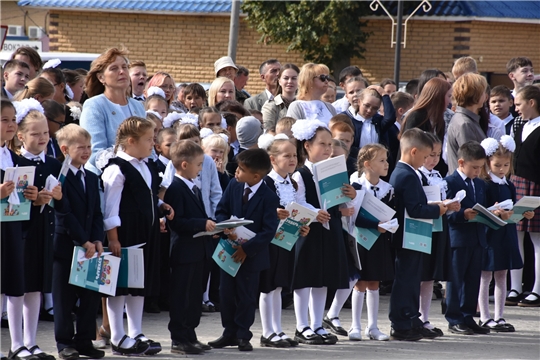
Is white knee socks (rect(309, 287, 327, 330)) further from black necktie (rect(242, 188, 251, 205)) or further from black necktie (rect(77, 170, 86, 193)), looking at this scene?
black necktie (rect(77, 170, 86, 193))

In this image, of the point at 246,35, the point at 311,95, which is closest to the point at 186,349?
the point at 311,95

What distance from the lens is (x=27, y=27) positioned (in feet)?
121

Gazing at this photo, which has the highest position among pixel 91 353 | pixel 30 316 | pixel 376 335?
pixel 30 316

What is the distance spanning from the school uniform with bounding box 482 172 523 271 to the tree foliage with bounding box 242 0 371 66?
16170 millimetres

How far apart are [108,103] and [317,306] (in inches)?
86.9

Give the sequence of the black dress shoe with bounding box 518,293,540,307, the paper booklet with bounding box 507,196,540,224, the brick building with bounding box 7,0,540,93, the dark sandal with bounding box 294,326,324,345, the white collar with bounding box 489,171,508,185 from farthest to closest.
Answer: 1. the brick building with bounding box 7,0,540,93
2. the black dress shoe with bounding box 518,293,540,307
3. the white collar with bounding box 489,171,508,185
4. the paper booklet with bounding box 507,196,540,224
5. the dark sandal with bounding box 294,326,324,345

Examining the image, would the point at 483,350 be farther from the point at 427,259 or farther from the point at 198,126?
the point at 198,126

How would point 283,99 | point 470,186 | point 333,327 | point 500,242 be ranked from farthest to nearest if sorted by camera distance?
1. point 283,99
2. point 500,242
3. point 470,186
4. point 333,327

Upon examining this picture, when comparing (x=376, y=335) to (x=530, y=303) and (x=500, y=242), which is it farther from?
(x=530, y=303)

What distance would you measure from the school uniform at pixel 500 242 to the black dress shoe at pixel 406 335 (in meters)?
0.99

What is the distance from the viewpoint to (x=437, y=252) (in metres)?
7.44

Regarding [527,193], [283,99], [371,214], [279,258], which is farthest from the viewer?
[283,99]

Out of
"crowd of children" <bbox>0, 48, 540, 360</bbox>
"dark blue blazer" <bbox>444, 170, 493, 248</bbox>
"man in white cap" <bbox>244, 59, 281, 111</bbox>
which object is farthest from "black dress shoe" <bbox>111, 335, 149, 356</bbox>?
"man in white cap" <bbox>244, 59, 281, 111</bbox>

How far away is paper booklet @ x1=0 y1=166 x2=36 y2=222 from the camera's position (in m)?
5.75
